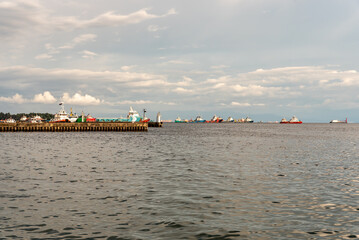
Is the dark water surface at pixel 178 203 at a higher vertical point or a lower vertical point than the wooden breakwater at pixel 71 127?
lower

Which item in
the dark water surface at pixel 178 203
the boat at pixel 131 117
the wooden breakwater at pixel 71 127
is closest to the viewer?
the dark water surface at pixel 178 203

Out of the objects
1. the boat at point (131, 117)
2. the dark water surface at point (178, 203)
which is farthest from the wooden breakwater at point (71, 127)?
the dark water surface at point (178, 203)

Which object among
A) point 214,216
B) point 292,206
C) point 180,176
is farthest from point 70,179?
point 292,206

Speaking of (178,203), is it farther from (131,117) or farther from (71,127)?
(131,117)

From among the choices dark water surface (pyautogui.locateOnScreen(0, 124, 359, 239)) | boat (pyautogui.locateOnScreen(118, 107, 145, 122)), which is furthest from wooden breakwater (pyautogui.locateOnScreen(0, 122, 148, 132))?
dark water surface (pyautogui.locateOnScreen(0, 124, 359, 239))

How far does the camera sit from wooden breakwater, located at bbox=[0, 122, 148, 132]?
4146 inches

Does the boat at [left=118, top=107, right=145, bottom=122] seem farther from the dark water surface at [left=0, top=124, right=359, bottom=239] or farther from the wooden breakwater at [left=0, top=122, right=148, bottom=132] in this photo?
the dark water surface at [left=0, top=124, right=359, bottom=239]

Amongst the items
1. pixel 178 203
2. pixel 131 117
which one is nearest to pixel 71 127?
pixel 131 117

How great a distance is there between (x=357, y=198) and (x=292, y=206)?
468cm

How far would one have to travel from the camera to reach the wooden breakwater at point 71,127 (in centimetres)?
10531

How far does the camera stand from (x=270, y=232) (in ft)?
38.7

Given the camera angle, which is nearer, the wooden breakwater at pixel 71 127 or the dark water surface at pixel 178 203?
the dark water surface at pixel 178 203

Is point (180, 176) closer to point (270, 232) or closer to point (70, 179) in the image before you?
point (70, 179)

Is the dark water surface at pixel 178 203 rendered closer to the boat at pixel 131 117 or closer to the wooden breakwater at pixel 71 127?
the wooden breakwater at pixel 71 127
